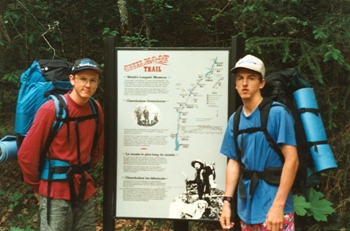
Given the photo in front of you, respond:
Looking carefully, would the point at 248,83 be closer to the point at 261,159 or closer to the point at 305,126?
the point at 261,159

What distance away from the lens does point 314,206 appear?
18.9 feet

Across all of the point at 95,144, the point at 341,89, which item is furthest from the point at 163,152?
the point at 341,89

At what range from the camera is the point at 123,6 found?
8195 mm

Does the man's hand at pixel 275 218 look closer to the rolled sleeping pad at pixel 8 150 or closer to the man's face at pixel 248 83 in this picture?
the man's face at pixel 248 83

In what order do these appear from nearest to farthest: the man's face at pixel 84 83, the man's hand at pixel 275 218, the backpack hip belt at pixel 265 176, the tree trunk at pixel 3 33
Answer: the man's hand at pixel 275 218 → the backpack hip belt at pixel 265 176 → the man's face at pixel 84 83 → the tree trunk at pixel 3 33

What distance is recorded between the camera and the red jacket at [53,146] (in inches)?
169

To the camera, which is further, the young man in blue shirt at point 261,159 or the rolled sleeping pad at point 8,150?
the rolled sleeping pad at point 8,150

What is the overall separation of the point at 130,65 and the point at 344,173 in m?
3.77

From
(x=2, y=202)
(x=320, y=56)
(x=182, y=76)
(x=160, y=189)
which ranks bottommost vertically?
(x=2, y=202)

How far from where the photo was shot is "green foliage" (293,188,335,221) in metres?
5.58

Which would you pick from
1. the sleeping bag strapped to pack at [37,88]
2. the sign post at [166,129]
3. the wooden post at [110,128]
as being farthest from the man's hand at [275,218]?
the sleeping bag strapped to pack at [37,88]

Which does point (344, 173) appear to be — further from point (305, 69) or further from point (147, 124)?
point (147, 124)

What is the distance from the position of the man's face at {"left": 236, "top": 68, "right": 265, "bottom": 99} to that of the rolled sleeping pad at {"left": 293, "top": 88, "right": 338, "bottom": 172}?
24.7 inches

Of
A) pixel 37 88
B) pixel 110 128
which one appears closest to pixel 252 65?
pixel 110 128
